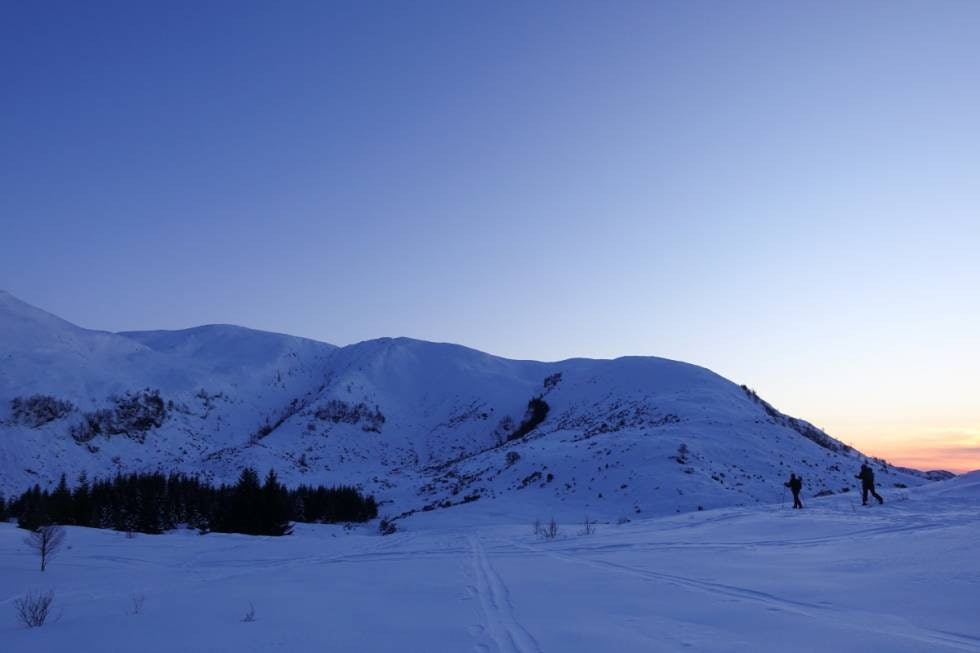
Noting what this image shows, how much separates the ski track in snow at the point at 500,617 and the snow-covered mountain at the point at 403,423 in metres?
26.3

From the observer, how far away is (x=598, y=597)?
364 inches

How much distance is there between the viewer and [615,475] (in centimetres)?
4325

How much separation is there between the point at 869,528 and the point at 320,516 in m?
56.3

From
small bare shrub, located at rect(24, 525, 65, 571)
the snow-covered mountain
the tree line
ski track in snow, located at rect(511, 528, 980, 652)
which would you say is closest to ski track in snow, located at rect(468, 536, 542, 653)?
ski track in snow, located at rect(511, 528, 980, 652)

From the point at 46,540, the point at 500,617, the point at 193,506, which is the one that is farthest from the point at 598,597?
the point at 193,506

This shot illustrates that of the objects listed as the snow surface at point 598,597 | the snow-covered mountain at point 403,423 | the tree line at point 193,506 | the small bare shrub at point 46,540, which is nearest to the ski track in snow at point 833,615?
the snow surface at point 598,597

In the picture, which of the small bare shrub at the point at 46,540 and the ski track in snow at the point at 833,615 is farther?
the small bare shrub at the point at 46,540

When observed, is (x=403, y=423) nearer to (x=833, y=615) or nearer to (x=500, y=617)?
(x=500, y=617)

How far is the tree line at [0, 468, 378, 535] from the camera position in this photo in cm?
4059

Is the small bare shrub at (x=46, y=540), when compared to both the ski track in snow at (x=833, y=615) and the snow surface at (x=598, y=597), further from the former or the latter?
the ski track in snow at (x=833, y=615)

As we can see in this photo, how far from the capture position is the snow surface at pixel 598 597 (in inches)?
261

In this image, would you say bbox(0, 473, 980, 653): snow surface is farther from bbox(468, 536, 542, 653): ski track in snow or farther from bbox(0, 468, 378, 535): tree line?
bbox(0, 468, 378, 535): tree line

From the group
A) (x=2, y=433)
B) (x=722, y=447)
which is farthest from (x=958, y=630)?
(x=2, y=433)

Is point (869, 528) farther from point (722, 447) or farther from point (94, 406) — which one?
point (94, 406)
